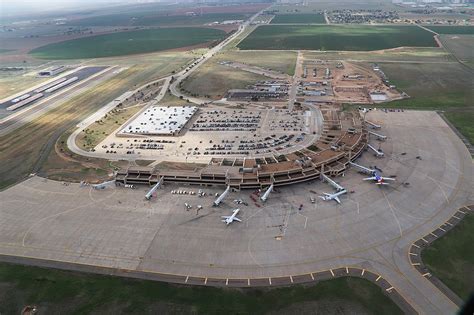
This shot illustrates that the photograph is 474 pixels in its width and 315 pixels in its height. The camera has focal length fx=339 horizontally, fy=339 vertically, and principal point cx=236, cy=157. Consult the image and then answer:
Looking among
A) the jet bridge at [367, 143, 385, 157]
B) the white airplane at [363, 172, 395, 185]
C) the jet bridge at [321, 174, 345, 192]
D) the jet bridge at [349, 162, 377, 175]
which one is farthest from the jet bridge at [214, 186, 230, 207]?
the jet bridge at [367, 143, 385, 157]

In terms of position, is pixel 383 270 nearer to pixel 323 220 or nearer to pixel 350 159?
pixel 323 220

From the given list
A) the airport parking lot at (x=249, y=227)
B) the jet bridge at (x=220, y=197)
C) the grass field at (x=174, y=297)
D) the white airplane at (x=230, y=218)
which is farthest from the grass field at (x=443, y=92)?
the white airplane at (x=230, y=218)

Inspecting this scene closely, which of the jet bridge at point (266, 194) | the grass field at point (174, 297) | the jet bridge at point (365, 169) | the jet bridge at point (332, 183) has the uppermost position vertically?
the jet bridge at point (365, 169)

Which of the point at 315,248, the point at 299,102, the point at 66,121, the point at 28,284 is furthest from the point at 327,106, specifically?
the point at 28,284

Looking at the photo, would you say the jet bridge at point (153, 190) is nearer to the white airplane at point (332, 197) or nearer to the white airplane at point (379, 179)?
the white airplane at point (332, 197)

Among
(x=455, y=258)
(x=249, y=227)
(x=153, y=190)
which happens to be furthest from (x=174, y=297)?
(x=455, y=258)

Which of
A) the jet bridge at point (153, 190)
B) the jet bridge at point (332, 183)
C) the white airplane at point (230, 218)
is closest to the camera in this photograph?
the white airplane at point (230, 218)
